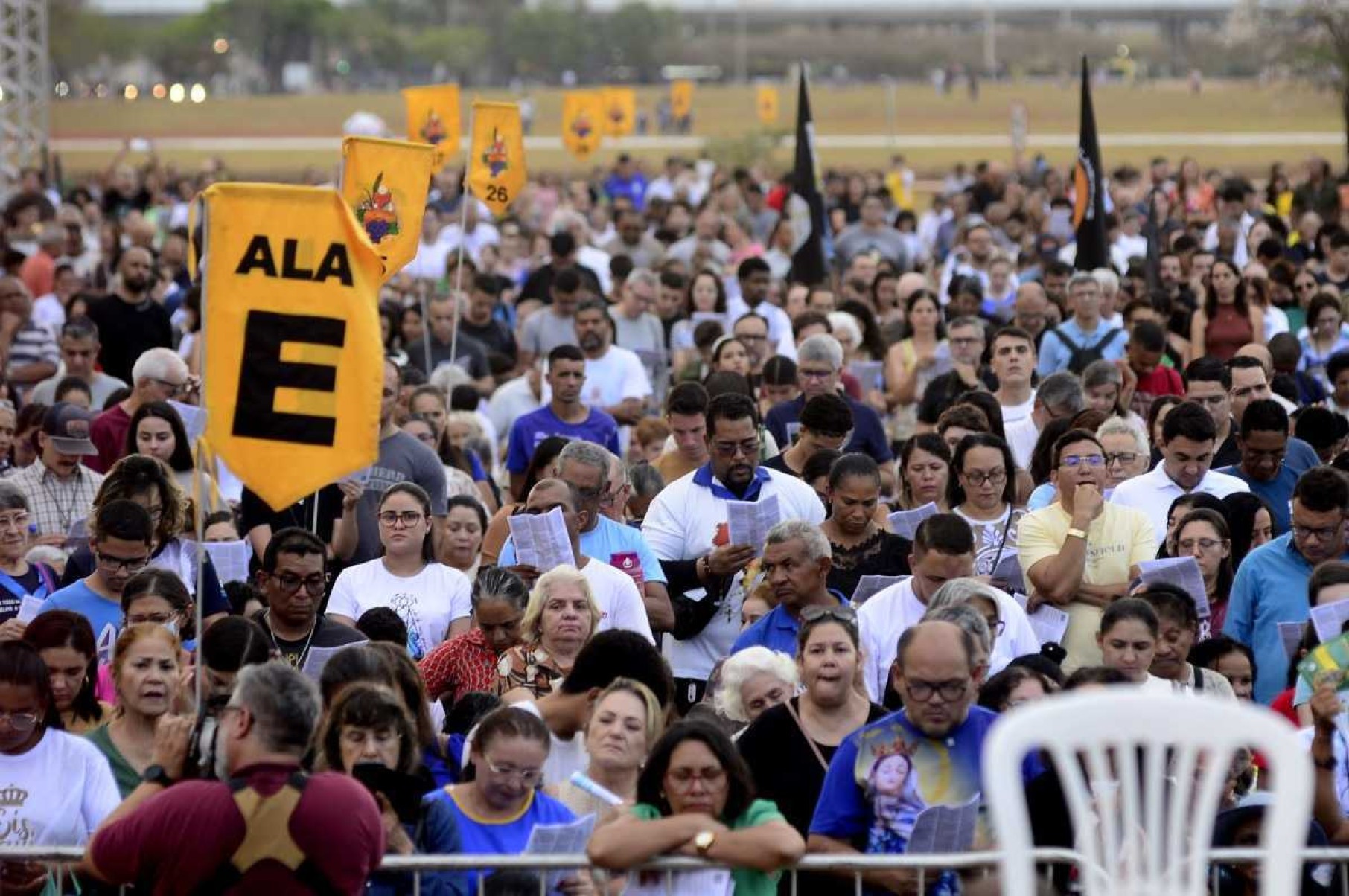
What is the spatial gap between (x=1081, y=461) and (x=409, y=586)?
106 inches

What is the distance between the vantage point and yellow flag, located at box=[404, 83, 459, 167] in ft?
63.3

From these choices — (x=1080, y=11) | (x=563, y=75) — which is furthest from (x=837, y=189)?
(x=1080, y=11)

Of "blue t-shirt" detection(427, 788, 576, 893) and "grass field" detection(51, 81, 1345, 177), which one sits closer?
"blue t-shirt" detection(427, 788, 576, 893)

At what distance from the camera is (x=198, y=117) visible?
80.1 metres

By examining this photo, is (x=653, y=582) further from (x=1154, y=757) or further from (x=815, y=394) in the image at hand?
(x=1154, y=757)

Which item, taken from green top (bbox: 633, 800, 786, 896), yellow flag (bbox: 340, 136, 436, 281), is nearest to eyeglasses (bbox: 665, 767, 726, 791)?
green top (bbox: 633, 800, 786, 896)

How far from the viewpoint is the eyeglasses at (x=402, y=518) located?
935cm

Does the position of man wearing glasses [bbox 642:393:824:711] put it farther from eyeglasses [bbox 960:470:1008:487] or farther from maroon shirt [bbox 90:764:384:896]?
maroon shirt [bbox 90:764:384:896]

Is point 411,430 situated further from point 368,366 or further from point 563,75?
point 563,75

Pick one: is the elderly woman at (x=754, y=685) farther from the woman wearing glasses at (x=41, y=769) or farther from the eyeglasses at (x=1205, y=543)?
the eyeglasses at (x=1205, y=543)

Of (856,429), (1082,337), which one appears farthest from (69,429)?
(1082,337)

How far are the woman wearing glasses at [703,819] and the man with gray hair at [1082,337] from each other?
8.77m

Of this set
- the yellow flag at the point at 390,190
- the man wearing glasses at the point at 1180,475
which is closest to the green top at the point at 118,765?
the man wearing glasses at the point at 1180,475

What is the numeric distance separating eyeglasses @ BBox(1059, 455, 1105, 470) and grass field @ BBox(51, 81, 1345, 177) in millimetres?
49606
